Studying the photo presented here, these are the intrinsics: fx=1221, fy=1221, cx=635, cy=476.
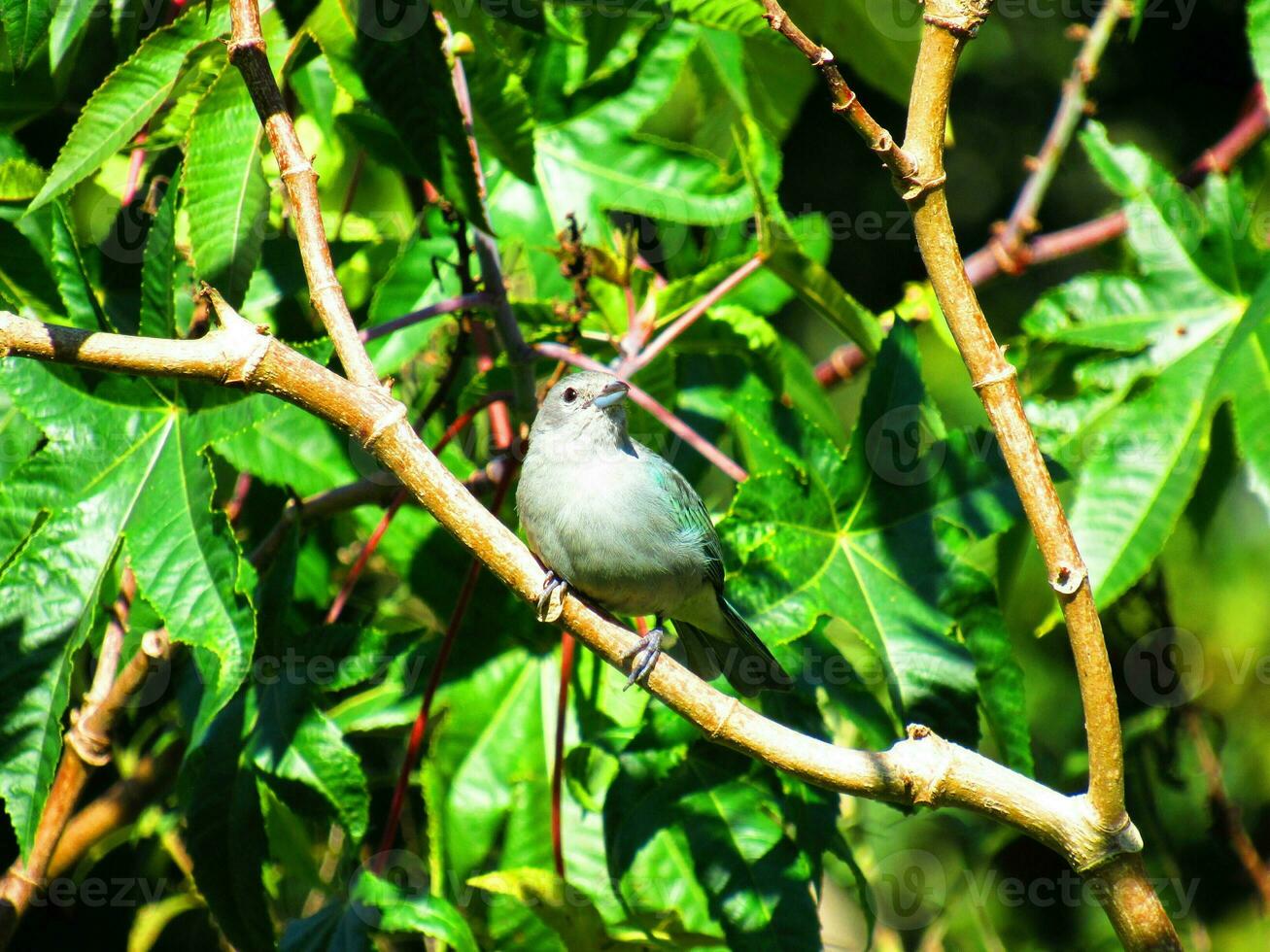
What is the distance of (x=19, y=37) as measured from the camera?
9.57ft

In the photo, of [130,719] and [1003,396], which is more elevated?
[1003,396]

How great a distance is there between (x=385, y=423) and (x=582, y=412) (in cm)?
152

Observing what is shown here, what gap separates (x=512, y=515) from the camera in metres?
4.10

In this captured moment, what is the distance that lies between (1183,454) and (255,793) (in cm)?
292

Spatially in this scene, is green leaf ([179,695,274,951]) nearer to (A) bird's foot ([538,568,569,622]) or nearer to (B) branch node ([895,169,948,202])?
(A) bird's foot ([538,568,569,622])

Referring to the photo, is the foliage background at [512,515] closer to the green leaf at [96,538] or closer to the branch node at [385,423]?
the green leaf at [96,538]

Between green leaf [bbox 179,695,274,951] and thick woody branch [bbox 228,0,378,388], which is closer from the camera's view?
thick woody branch [bbox 228,0,378,388]

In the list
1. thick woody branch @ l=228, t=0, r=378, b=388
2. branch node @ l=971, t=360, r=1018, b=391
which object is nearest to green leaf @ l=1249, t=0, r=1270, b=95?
branch node @ l=971, t=360, r=1018, b=391

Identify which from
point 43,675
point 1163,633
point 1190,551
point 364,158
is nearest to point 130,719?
point 43,675

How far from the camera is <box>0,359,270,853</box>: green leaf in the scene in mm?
2924

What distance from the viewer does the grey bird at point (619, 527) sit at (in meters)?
3.68

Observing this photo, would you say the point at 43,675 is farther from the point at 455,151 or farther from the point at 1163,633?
the point at 1163,633

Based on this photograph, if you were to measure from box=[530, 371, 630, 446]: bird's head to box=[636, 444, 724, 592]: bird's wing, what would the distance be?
0.18m

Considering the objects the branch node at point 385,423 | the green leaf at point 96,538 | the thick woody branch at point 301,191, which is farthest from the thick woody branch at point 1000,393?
the green leaf at point 96,538
